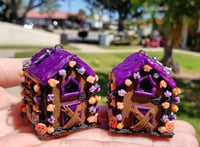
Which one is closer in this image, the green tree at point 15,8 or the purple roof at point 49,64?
the purple roof at point 49,64

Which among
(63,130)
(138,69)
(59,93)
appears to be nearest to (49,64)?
(59,93)

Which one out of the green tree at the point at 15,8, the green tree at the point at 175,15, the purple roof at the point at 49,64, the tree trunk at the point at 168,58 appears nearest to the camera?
the purple roof at the point at 49,64

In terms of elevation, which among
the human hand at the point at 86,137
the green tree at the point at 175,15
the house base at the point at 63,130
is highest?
the green tree at the point at 175,15

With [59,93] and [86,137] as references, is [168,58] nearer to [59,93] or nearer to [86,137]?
[86,137]

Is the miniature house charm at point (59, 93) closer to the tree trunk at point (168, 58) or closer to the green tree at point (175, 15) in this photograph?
the green tree at point (175, 15)

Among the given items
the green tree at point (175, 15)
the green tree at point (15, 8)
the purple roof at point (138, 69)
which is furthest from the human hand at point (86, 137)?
the green tree at point (15, 8)

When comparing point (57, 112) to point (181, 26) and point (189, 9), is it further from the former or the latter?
point (181, 26)

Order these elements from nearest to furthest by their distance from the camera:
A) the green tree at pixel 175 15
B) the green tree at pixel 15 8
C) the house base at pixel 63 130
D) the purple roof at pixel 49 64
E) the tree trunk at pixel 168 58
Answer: the purple roof at pixel 49 64 < the house base at pixel 63 130 < the green tree at pixel 175 15 < the tree trunk at pixel 168 58 < the green tree at pixel 15 8

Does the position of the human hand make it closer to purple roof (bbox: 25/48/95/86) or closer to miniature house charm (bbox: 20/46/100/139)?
miniature house charm (bbox: 20/46/100/139)
